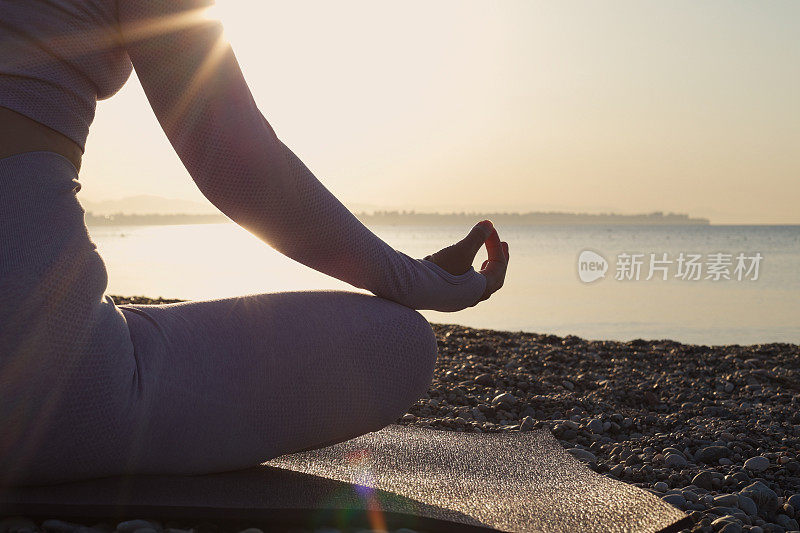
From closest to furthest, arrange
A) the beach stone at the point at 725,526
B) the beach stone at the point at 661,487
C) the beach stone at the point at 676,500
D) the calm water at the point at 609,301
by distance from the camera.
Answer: the beach stone at the point at 725,526 → the beach stone at the point at 676,500 → the beach stone at the point at 661,487 → the calm water at the point at 609,301

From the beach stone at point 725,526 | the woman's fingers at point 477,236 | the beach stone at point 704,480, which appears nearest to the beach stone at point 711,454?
the beach stone at point 704,480

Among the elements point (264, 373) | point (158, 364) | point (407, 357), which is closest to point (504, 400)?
point (407, 357)

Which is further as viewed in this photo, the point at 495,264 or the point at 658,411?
the point at 658,411

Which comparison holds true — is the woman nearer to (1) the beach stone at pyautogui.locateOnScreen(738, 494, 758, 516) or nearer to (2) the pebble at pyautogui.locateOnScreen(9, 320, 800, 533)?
(2) the pebble at pyautogui.locateOnScreen(9, 320, 800, 533)

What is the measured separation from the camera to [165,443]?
1.50 m

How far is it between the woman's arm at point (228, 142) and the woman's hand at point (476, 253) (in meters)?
0.34

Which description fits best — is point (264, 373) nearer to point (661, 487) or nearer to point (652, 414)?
point (661, 487)

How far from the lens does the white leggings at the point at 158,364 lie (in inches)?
52.2

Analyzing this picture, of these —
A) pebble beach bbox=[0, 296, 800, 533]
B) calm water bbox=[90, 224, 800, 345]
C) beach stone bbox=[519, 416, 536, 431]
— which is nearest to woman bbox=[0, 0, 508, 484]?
pebble beach bbox=[0, 296, 800, 533]

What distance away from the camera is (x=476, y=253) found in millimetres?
1928

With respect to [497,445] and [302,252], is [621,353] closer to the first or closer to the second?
[497,445]

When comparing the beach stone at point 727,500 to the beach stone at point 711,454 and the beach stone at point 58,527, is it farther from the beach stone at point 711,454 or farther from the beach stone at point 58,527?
the beach stone at point 58,527

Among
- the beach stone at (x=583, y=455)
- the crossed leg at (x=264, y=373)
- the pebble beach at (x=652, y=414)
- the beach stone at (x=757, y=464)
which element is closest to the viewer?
the crossed leg at (x=264, y=373)

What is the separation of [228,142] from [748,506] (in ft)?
6.74
